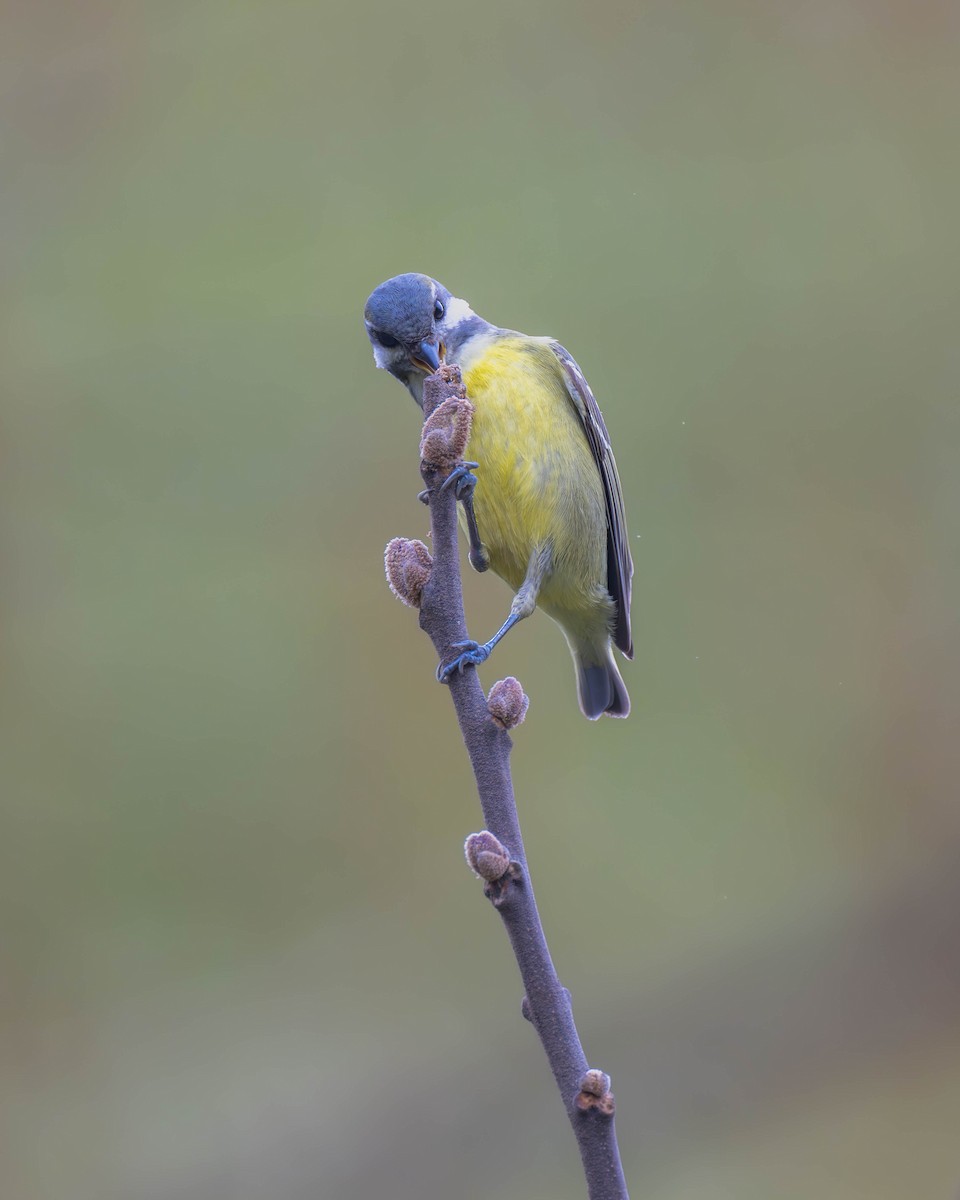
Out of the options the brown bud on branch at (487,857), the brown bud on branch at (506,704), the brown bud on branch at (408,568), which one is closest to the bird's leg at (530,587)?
the brown bud on branch at (408,568)

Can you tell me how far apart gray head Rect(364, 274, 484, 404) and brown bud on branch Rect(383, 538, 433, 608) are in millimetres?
1235

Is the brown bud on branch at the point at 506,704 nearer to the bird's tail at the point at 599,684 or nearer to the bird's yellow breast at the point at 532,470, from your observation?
the bird's yellow breast at the point at 532,470

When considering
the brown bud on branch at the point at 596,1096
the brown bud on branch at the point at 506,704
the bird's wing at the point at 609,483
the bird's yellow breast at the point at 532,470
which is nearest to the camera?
the brown bud on branch at the point at 596,1096

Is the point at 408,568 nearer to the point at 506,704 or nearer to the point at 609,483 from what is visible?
the point at 506,704

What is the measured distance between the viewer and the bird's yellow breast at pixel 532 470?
2.52m

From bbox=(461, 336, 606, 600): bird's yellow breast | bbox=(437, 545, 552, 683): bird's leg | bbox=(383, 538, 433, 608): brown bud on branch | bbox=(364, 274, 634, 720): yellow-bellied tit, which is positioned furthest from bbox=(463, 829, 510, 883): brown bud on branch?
bbox=(461, 336, 606, 600): bird's yellow breast

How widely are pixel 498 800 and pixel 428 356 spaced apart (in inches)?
62.7

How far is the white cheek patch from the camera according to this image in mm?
2764

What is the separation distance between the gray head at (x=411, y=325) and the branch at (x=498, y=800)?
3.71 feet

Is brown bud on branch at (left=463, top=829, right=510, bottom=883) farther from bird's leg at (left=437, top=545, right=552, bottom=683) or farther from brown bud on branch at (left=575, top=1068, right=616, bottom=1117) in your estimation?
bird's leg at (left=437, top=545, right=552, bottom=683)

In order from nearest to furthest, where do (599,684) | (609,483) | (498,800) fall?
(498,800) < (609,483) < (599,684)

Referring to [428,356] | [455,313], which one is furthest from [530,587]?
[455,313]

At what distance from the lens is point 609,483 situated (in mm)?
2828

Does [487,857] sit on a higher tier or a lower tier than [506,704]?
lower
